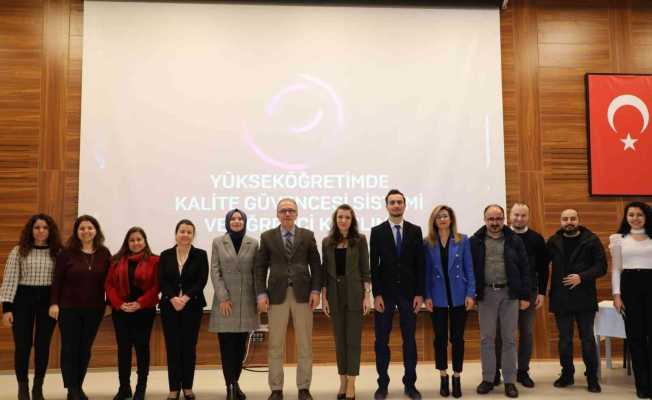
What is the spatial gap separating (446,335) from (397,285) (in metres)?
0.53

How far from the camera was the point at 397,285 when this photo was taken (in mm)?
4270

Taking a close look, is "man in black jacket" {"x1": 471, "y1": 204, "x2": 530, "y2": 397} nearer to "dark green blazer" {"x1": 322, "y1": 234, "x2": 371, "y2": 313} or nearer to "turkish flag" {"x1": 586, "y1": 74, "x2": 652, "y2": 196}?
"dark green blazer" {"x1": 322, "y1": 234, "x2": 371, "y2": 313}

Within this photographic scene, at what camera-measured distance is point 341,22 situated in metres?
6.25

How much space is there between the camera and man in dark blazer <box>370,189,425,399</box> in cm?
426

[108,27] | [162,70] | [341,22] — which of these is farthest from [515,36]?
[108,27]

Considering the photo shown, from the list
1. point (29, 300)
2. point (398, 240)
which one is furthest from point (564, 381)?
point (29, 300)

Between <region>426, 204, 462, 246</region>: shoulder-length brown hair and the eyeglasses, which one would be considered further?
<region>426, 204, 462, 246</region>: shoulder-length brown hair

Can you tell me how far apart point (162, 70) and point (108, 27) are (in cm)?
72

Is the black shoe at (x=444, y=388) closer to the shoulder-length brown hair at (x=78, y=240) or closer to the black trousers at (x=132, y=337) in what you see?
the black trousers at (x=132, y=337)

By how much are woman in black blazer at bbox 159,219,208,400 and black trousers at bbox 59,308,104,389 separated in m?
0.52

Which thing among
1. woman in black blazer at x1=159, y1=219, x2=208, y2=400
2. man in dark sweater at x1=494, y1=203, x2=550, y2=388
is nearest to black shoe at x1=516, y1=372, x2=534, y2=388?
man in dark sweater at x1=494, y1=203, x2=550, y2=388

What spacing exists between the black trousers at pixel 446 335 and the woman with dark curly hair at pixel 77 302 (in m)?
2.47

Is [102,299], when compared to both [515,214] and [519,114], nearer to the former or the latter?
[515,214]

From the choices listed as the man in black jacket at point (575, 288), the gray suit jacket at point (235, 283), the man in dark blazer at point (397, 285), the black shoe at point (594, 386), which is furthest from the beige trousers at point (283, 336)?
the black shoe at point (594, 386)
